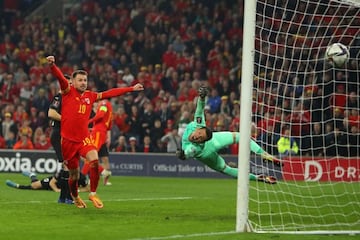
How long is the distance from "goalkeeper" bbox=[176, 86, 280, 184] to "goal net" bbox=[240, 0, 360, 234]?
0.56m

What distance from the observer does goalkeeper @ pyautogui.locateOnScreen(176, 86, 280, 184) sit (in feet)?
46.8

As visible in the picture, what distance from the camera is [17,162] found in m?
26.6

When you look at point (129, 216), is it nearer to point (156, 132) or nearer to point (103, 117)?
point (103, 117)

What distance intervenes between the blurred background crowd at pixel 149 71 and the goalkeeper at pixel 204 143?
7.10 meters

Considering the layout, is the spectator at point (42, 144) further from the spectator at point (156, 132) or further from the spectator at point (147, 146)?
the spectator at point (156, 132)

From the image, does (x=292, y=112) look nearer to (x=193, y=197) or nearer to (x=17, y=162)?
(x=193, y=197)

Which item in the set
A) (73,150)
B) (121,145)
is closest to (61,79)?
(73,150)

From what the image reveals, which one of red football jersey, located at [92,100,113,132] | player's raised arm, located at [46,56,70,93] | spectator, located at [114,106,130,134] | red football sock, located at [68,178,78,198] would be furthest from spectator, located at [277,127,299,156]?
player's raised arm, located at [46,56,70,93]

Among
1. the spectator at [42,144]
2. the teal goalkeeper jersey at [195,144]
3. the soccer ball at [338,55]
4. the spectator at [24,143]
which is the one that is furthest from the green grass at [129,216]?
the spectator at [42,144]

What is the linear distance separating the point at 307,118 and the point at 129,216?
8767 mm

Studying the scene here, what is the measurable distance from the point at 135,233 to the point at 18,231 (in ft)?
4.55

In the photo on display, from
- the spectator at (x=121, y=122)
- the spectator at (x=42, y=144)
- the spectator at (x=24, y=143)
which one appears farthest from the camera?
the spectator at (x=121, y=122)

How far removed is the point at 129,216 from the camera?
13.6m

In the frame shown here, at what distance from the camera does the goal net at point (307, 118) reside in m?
14.7
